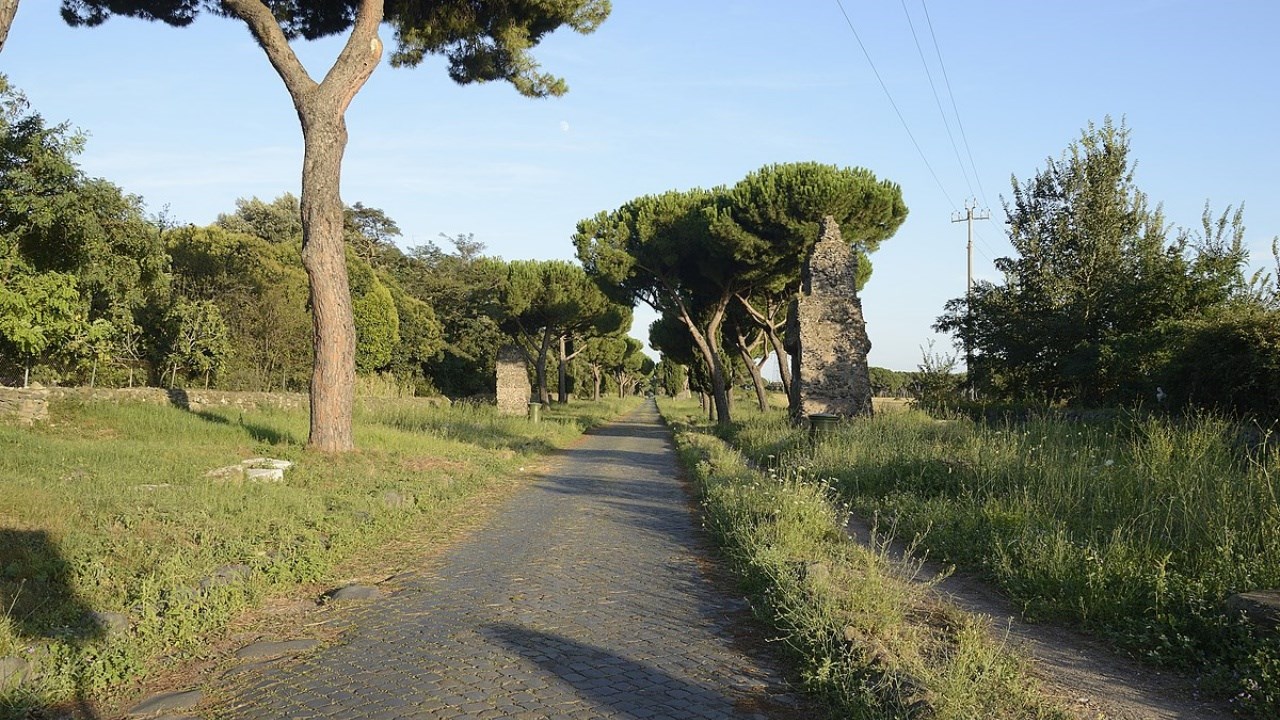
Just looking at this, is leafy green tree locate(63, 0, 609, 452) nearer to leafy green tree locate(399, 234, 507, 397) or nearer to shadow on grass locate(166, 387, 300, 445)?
shadow on grass locate(166, 387, 300, 445)

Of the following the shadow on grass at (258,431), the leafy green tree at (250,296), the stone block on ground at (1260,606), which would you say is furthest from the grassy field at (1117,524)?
the leafy green tree at (250,296)

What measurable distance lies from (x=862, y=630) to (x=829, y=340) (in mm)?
16812

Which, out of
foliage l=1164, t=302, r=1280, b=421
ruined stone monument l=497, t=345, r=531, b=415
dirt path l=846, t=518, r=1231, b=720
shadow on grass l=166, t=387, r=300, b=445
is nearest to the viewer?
dirt path l=846, t=518, r=1231, b=720

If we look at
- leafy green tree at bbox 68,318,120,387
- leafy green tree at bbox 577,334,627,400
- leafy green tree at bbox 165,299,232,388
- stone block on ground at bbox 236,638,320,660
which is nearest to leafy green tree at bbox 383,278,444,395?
leafy green tree at bbox 165,299,232,388

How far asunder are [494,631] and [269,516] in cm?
376

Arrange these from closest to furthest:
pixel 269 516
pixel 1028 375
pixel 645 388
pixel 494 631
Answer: pixel 494 631
pixel 269 516
pixel 1028 375
pixel 645 388

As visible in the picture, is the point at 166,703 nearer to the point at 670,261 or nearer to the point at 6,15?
→ the point at 6,15

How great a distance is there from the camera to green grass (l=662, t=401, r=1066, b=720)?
3703 millimetres

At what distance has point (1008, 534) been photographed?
714cm

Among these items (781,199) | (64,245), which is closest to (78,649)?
(64,245)

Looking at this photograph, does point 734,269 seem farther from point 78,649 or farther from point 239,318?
point 78,649

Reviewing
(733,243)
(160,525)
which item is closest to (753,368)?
(733,243)

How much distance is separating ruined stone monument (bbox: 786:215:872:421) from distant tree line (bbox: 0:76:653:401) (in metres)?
15.3

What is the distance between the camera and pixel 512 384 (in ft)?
110
